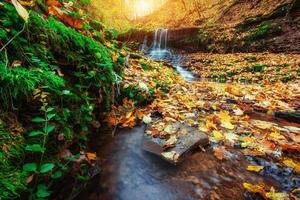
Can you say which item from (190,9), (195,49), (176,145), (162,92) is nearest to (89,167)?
(176,145)

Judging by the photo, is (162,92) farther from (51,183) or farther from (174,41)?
(174,41)

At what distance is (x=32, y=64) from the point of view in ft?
5.51

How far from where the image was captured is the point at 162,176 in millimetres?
1945

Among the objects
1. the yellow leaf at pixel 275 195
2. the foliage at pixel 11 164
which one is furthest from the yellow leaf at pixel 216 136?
the foliage at pixel 11 164

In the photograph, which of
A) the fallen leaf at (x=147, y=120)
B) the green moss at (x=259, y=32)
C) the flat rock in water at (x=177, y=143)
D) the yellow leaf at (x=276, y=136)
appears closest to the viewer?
the flat rock in water at (x=177, y=143)

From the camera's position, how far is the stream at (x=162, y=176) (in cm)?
171

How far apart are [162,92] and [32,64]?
2.76m

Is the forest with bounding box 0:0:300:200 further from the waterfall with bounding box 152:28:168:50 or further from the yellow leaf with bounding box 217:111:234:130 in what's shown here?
the waterfall with bounding box 152:28:168:50

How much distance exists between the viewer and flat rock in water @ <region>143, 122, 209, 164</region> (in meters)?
2.20

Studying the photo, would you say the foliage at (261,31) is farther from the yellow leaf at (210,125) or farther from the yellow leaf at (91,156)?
the yellow leaf at (91,156)

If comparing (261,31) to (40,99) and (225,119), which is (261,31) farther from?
(40,99)

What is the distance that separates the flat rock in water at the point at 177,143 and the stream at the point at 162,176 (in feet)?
0.23

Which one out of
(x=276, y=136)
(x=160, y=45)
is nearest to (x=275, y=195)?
(x=276, y=136)

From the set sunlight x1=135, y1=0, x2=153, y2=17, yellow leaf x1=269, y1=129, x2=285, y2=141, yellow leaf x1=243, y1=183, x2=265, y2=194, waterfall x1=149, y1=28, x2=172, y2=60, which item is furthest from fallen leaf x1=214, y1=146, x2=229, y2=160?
sunlight x1=135, y1=0, x2=153, y2=17
